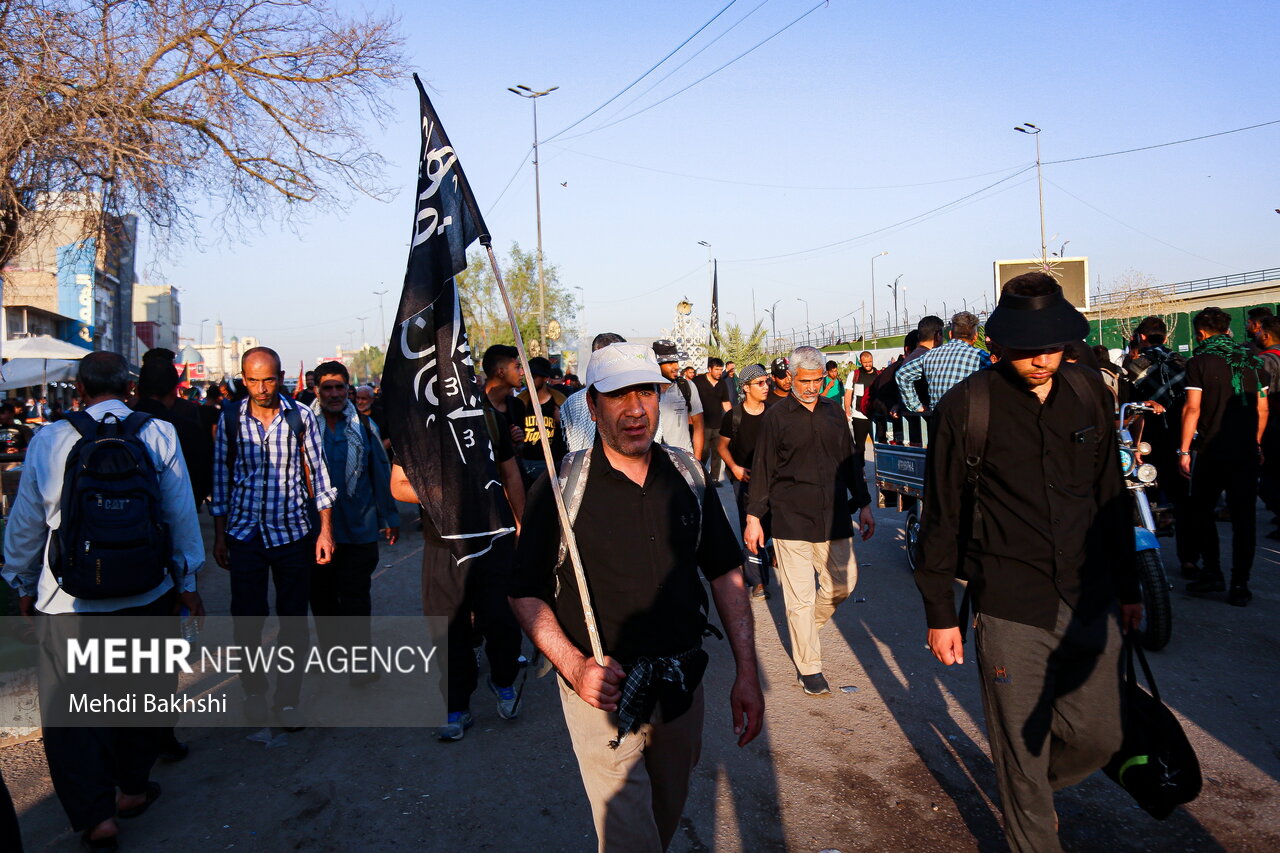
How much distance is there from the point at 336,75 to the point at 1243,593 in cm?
1017

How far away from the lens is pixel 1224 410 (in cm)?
697

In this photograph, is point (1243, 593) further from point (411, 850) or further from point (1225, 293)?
point (1225, 293)

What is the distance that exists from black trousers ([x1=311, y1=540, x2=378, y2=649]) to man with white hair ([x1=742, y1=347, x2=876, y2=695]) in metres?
2.51

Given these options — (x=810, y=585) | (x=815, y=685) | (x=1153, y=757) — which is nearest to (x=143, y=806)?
(x=815, y=685)

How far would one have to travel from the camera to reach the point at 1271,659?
5.57 metres

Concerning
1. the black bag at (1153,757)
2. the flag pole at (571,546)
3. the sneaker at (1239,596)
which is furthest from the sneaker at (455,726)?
the sneaker at (1239,596)

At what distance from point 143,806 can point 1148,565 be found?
570 cm

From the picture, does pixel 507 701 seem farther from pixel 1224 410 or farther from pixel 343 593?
pixel 1224 410

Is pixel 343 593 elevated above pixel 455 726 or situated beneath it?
elevated above

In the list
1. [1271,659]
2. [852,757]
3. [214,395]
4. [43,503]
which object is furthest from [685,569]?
[214,395]

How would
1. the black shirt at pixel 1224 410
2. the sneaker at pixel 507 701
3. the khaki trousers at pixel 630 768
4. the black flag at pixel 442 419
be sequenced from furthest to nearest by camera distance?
the black shirt at pixel 1224 410, the sneaker at pixel 507 701, the black flag at pixel 442 419, the khaki trousers at pixel 630 768

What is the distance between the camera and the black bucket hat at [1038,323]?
2.99 m

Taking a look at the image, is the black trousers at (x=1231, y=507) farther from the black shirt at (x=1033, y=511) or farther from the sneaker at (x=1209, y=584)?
the black shirt at (x=1033, y=511)

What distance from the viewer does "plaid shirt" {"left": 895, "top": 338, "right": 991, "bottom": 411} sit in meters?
6.48
